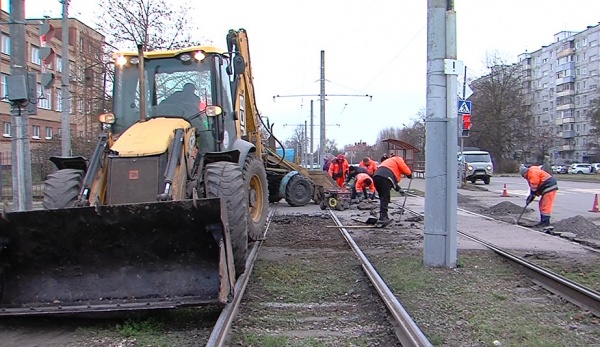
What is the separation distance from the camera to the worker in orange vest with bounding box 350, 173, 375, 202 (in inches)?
672

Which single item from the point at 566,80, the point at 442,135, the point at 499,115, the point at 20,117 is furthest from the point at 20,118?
the point at 566,80

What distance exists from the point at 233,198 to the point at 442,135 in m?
3.21

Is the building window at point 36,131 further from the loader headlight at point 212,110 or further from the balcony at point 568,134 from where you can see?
the balcony at point 568,134

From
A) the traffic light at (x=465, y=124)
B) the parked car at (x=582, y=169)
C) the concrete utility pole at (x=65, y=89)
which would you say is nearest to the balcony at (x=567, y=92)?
the parked car at (x=582, y=169)

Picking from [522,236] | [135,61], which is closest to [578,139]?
[522,236]

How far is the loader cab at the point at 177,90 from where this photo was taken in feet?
24.5

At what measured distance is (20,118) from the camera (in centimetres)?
911

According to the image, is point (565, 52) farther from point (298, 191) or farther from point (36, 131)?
point (298, 191)

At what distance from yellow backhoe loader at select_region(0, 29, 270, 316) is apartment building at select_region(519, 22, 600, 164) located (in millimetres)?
82001

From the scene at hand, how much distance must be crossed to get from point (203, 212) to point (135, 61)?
341cm

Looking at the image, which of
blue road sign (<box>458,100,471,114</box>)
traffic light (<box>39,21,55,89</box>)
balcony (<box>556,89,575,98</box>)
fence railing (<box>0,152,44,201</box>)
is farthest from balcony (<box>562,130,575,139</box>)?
traffic light (<box>39,21,55,89</box>)

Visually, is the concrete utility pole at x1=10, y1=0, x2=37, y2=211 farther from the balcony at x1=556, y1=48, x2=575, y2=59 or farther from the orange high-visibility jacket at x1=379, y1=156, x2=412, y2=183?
the balcony at x1=556, y1=48, x2=575, y2=59

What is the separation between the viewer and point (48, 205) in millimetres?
6176

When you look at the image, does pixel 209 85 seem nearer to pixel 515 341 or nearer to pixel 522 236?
pixel 515 341
